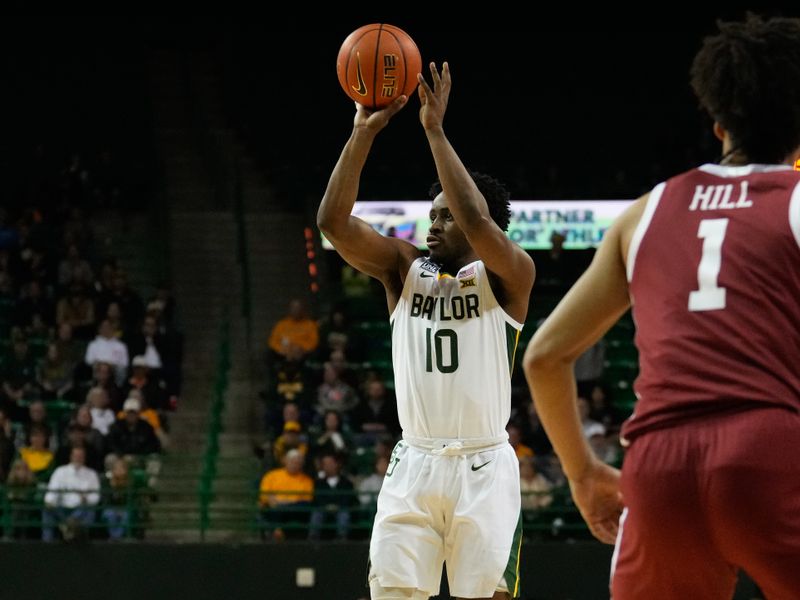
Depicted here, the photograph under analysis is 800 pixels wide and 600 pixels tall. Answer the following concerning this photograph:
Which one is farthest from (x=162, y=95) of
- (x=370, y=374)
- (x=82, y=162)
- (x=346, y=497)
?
(x=346, y=497)

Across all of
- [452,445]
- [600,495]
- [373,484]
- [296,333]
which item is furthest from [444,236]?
[296,333]

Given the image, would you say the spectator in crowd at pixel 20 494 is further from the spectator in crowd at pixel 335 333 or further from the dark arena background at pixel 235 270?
the spectator in crowd at pixel 335 333

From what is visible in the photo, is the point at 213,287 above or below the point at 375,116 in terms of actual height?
below

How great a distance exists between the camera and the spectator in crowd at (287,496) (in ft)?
37.9

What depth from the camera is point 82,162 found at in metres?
19.7

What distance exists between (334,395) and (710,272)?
34.7 feet

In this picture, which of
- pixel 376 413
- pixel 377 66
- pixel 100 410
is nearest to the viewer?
pixel 377 66

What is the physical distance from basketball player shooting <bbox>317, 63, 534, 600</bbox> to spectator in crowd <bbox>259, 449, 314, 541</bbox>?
20.5 feet

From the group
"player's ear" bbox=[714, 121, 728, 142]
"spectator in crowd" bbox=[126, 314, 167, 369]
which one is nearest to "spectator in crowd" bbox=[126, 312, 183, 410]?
"spectator in crowd" bbox=[126, 314, 167, 369]

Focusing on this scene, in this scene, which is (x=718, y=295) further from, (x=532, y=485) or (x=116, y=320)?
(x=116, y=320)

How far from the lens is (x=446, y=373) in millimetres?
5285

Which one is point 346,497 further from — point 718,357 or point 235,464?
→ point 718,357

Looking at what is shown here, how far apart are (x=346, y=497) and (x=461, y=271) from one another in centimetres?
647

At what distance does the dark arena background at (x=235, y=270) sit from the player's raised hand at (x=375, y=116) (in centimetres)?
642
